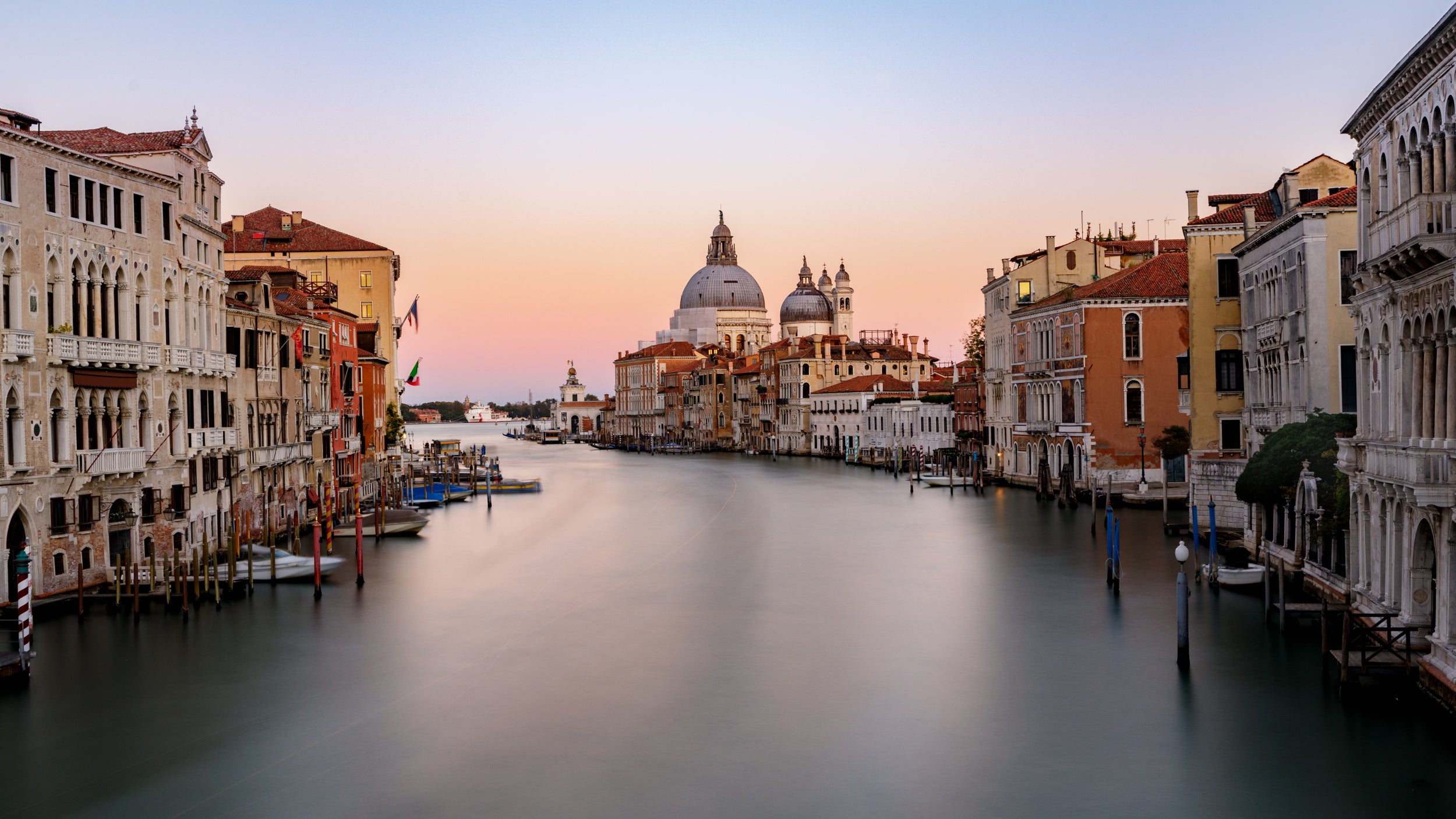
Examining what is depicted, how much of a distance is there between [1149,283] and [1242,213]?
30.8ft

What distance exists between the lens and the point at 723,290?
11338cm

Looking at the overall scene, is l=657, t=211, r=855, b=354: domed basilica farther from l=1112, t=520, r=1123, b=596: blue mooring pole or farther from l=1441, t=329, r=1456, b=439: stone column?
l=1441, t=329, r=1456, b=439: stone column

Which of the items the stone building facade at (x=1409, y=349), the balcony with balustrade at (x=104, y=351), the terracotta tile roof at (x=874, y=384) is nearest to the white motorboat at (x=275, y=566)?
the balcony with balustrade at (x=104, y=351)

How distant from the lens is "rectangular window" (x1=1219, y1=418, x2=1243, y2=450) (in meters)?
25.5

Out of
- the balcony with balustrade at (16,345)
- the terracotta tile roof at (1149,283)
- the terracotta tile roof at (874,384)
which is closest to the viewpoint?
the balcony with balustrade at (16,345)

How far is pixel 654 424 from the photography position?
103 m

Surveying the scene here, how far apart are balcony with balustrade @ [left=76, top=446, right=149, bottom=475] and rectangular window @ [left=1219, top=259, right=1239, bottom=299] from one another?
18859 mm

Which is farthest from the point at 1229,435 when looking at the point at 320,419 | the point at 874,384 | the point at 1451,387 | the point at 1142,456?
the point at 874,384

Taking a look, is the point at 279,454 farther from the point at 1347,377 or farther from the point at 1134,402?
the point at 1134,402

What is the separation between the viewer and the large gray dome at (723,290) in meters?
113

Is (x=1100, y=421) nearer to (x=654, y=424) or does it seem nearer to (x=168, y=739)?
(x=168, y=739)

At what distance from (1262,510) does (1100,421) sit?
1399 cm

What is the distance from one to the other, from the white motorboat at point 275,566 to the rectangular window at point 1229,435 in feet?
53.7

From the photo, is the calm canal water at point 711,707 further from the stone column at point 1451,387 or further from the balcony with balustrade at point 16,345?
the balcony with balustrade at point 16,345
